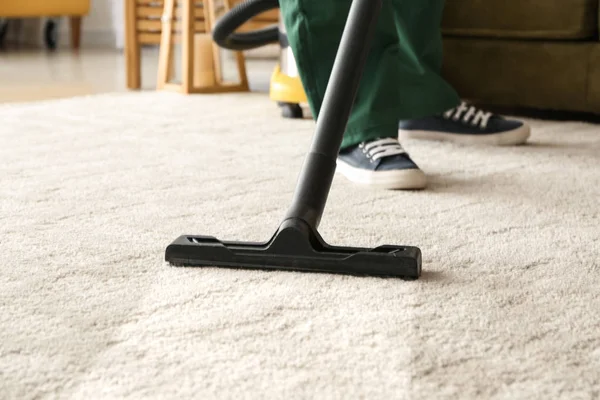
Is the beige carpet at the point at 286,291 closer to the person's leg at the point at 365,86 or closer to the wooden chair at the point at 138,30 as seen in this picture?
the person's leg at the point at 365,86

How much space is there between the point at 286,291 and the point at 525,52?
129 cm

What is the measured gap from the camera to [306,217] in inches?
28.6

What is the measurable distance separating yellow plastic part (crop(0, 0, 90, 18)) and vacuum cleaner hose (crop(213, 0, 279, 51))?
264cm

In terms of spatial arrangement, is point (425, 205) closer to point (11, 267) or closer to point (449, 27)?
point (11, 267)

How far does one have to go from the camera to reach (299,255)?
0.73 meters

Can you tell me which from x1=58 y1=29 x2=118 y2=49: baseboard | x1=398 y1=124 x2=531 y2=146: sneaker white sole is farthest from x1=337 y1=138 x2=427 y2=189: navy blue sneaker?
x1=58 y1=29 x2=118 y2=49: baseboard

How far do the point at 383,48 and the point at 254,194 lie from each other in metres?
0.28

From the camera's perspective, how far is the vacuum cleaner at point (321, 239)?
0.72m

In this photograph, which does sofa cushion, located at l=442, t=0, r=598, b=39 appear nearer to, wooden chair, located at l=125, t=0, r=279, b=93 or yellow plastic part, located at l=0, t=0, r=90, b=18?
wooden chair, located at l=125, t=0, r=279, b=93

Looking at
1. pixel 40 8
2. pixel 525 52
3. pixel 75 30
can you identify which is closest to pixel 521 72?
pixel 525 52

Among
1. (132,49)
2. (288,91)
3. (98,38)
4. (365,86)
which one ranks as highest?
(365,86)

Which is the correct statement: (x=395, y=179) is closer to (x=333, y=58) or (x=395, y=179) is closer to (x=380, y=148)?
(x=380, y=148)

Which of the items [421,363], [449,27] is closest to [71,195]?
[421,363]

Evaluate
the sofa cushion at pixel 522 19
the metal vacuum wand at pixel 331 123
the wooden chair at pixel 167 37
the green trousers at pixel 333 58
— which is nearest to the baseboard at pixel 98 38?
the wooden chair at pixel 167 37
